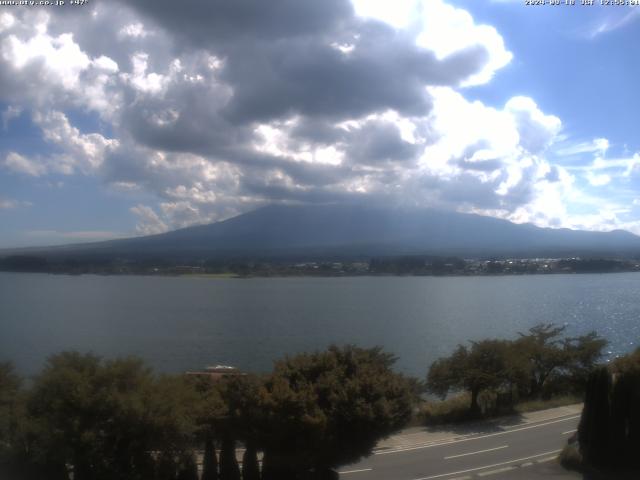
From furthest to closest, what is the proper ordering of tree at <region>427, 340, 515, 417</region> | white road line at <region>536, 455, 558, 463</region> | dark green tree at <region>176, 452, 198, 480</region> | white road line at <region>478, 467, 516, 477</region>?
1. tree at <region>427, 340, 515, 417</region>
2. white road line at <region>536, 455, 558, 463</region>
3. white road line at <region>478, 467, 516, 477</region>
4. dark green tree at <region>176, 452, 198, 480</region>

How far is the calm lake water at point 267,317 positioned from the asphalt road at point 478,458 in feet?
30.6

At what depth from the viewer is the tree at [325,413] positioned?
8.44 meters

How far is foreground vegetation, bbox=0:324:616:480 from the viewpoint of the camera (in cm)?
735

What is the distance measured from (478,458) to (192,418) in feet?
19.7

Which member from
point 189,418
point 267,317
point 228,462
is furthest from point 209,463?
point 267,317

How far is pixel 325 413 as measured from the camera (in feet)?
28.3

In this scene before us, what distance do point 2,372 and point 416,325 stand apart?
1132 inches

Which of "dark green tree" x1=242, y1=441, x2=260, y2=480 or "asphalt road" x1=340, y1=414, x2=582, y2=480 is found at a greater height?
"dark green tree" x1=242, y1=441, x2=260, y2=480

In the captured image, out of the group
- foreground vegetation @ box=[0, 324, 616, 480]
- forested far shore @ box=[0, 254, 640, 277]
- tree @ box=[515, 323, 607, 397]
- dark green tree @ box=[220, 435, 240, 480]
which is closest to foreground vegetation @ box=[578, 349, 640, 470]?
foreground vegetation @ box=[0, 324, 616, 480]

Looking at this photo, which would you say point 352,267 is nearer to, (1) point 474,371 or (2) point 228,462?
(1) point 474,371

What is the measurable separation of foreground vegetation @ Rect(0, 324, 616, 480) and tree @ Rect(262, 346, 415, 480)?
0.06 ft

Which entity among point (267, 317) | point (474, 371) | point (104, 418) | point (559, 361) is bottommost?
point (267, 317)

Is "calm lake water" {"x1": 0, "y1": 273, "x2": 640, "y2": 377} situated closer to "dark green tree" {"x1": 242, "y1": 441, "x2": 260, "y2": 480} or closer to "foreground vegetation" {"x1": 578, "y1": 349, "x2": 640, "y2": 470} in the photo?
"dark green tree" {"x1": 242, "y1": 441, "x2": 260, "y2": 480}

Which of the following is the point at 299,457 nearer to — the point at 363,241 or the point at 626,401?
the point at 626,401
